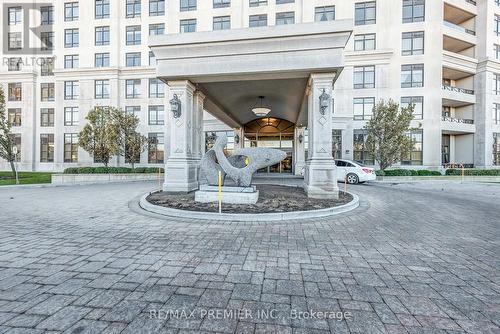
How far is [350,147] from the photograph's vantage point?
2464 cm

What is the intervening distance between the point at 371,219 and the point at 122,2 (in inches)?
1508

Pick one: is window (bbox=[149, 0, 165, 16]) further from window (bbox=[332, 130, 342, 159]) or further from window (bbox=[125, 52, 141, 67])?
window (bbox=[332, 130, 342, 159])

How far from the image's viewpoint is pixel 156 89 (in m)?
30.1

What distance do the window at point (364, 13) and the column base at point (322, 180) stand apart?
74.6ft

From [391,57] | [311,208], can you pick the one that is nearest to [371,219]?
[311,208]

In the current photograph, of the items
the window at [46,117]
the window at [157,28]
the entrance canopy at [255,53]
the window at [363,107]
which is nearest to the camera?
the entrance canopy at [255,53]

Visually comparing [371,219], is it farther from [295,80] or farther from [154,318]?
[295,80]

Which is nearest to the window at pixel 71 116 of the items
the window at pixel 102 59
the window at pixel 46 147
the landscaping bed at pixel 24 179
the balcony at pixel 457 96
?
the window at pixel 46 147

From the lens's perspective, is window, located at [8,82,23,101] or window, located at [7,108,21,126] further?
window, located at [8,82,23,101]

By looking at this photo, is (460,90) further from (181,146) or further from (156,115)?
(156,115)

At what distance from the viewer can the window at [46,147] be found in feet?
106

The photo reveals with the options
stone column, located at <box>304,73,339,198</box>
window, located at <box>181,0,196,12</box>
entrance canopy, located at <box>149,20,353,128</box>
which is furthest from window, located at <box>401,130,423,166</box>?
window, located at <box>181,0,196,12</box>

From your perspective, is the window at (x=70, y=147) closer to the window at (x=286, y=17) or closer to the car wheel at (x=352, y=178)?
the window at (x=286, y=17)

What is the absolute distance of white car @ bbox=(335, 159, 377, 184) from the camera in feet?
53.7
